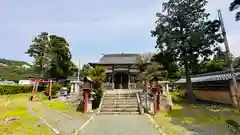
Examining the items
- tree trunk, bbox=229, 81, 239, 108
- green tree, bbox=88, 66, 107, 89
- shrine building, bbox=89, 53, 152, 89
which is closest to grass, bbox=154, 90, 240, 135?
tree trunk, bbox=229, 81, 239, 108

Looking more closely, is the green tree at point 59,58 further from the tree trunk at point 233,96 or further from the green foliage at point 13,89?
the tree trunk at point 233,96

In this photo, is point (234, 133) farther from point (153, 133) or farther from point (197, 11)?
point (197, 11)

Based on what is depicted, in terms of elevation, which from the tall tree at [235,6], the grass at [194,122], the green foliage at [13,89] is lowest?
the grass at [194,122]

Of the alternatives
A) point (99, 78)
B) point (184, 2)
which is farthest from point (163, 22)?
point (99, 78)

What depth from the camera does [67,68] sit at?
3416 centimetres

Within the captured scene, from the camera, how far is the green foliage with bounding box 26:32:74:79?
3014 cm

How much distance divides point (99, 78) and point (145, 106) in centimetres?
471

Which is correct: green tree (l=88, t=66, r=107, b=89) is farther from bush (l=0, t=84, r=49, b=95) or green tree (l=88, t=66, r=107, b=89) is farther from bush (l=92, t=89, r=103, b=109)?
bush (l=0, t=84, r=49, b=95)

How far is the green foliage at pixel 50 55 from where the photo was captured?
3014cm

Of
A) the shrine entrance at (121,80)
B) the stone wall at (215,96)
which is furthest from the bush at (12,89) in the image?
the stone wall at (215,96)

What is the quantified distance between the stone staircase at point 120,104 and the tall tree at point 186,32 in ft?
20.2

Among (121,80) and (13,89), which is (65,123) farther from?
(13,89)

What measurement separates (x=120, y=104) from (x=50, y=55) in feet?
78.8

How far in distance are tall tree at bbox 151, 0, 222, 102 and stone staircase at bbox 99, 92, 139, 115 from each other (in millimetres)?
6142
